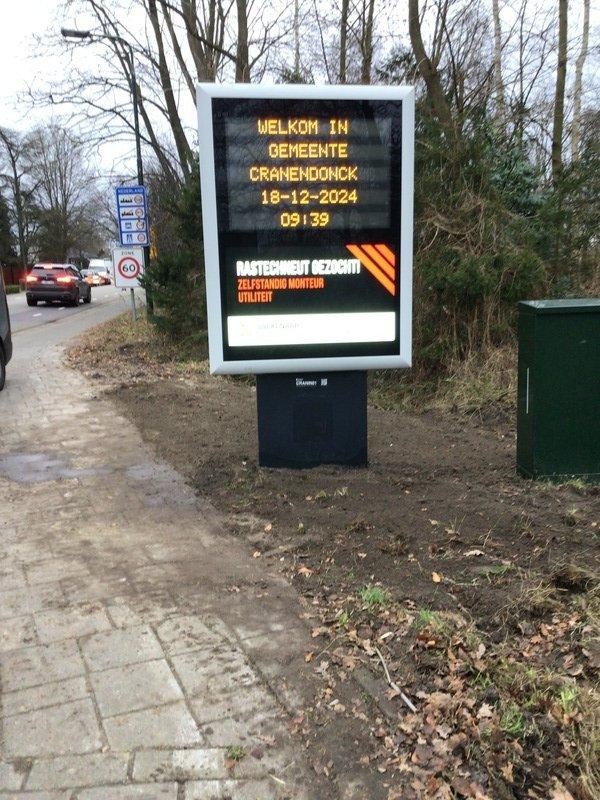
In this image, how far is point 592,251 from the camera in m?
10.2

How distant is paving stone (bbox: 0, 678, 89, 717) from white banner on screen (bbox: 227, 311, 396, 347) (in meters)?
3.01

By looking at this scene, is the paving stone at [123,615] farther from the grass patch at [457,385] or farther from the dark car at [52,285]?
the dark car at [52,285]

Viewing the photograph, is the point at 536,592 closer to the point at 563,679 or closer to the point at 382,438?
the point at 563,679

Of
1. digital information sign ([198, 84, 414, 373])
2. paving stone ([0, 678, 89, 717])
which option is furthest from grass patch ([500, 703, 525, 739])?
digital information sign ([198, 84, 414, 373])

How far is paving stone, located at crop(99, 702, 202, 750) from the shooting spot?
2729 mm

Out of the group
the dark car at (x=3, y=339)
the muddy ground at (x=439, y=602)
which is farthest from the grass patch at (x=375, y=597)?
the dark car at (x=3, y=339)

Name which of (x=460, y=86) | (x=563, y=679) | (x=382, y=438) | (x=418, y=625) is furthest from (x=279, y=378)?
(x=460, y=86)

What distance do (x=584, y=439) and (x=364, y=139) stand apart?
2.89 metres

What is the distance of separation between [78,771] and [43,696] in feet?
1.78

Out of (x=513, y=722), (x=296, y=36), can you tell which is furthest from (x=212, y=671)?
(x=296, y=36)

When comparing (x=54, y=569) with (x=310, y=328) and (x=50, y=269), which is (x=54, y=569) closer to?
(x=310, y=328)

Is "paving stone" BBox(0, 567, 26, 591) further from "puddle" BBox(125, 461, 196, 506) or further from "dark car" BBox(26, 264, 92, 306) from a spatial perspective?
"dark car" BBox(26, 264, 92, 306)

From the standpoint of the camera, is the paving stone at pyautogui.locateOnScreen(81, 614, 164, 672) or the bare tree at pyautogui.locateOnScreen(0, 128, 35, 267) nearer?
the paving stone at pyautogui.locateOnScreen(81, 614, 164, 672)

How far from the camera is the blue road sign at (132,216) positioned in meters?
18.2
